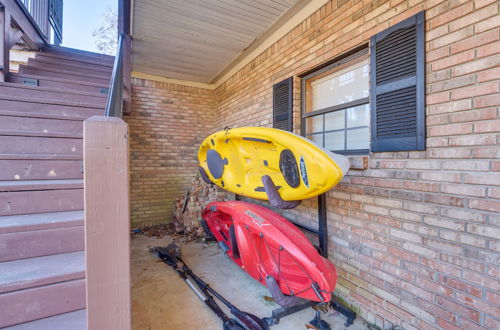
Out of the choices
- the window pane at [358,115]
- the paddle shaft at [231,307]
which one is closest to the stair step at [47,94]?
the paddle shaft at [231,307]

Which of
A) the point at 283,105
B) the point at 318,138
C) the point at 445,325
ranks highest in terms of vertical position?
the point at 283,105

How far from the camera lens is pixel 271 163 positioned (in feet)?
8.11

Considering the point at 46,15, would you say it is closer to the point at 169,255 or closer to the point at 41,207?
the point at 41,207

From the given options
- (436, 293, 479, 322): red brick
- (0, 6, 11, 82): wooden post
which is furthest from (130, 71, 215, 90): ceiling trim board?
(436, 293, 479, 322): red brick

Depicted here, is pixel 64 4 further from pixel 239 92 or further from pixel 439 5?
pixel 439 5

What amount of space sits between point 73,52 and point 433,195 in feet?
17.4

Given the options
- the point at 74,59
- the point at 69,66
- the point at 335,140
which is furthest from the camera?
the point at 74,59

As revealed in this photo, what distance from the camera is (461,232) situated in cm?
155

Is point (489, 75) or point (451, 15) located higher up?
point (451, 15)

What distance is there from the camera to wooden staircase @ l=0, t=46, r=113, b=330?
122cm

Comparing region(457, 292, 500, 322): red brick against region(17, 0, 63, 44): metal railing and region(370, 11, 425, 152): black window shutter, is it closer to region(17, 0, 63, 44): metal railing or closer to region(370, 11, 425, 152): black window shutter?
region(370, 11, 425, 152): black window shutter

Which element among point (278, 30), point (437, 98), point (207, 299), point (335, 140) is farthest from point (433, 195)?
point (278, 30)

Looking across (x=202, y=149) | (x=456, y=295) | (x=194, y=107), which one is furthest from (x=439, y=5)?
(x=194, y=107)

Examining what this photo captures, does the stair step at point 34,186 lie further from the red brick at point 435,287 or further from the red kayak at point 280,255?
the red brick at point 435,287
